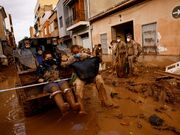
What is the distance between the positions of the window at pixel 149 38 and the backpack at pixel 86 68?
19.1 feet

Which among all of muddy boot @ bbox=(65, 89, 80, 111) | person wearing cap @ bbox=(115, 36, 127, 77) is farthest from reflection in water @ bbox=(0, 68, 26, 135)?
person wearing cap @ bbox=(115, 36, 127, 77)

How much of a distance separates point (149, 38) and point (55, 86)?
686cm

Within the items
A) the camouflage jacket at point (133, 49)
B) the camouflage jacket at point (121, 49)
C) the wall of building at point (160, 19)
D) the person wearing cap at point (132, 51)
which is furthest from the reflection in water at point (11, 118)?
the wall of building at point (160, 19)

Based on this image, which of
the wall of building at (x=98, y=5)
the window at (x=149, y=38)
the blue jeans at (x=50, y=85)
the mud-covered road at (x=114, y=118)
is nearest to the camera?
the mud-covered road at (x=114, y=118)

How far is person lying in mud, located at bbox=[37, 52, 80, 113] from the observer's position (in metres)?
4.02

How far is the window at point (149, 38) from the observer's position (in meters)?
9.25

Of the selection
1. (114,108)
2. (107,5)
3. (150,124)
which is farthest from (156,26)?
(107,5)

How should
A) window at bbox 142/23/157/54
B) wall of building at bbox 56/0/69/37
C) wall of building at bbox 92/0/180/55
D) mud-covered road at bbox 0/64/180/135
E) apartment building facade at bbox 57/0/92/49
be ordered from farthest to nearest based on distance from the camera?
1. wall of building at bbox 56/0/69/37
2. apartment building facade at bbox 57/0/92/49
3. window at bbox 142/23/157/54
4. wall of building at bbox 92/0/180/55
5. mud-covered road at bbox 0/64/180/135

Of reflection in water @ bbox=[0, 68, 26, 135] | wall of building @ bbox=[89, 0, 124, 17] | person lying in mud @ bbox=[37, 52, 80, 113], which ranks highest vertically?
wall of building @ bbox=[89, 0, 124, 17]

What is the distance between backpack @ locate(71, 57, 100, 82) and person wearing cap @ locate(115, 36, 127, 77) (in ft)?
12.4

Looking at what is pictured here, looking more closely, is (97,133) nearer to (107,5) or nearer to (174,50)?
(174,50)

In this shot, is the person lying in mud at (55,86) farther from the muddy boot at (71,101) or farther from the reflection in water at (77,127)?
the reflection in water at (77,127)

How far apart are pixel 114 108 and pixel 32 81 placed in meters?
2.30

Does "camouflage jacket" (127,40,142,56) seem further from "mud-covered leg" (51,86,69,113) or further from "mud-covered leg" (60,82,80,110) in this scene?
"mud-covered leg" (51,86,69,113)
